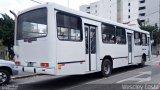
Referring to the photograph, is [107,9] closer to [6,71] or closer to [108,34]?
[108,34]

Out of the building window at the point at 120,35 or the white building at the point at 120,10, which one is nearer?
the building window at the point at 120,35

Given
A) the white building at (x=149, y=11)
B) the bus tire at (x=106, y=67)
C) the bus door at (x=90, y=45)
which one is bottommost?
the bus tire at (x=106, y=67)

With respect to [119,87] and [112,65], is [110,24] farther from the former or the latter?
[119,87]

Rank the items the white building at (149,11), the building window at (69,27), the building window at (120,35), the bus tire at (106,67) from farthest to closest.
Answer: the white building at (149,11) < the building window at (120,35) < the bus tire at (106,67) < the building window at (69,27)

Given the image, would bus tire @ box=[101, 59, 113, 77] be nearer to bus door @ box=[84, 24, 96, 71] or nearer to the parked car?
bus door @ box=[84, 24, 96, 71]

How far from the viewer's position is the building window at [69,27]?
10219mm

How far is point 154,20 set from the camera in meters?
82.5

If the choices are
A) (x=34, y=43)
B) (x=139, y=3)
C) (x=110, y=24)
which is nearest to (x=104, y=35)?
(x=110, y=24)

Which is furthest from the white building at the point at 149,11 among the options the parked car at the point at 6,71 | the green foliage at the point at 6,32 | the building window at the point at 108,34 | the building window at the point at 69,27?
the parked car at the point at 6,71

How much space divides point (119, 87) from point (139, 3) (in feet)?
273

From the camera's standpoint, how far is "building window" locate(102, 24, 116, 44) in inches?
526

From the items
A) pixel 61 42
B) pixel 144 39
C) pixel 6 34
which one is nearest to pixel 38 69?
pixel 61 42

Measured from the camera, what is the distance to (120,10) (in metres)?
96.6

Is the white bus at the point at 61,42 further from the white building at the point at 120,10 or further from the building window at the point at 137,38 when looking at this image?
the white building at the point at 120,10
